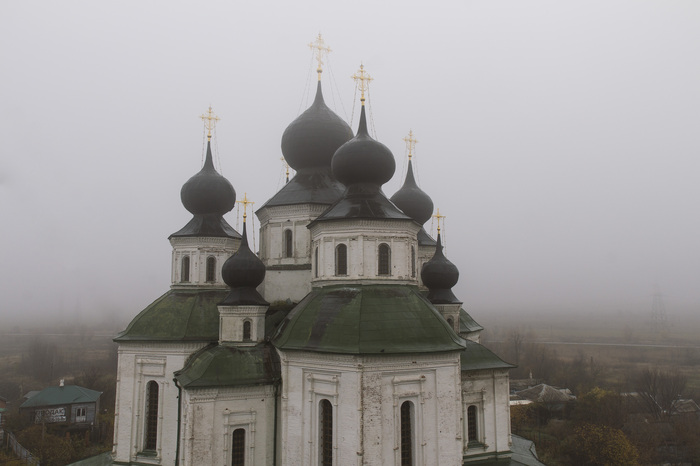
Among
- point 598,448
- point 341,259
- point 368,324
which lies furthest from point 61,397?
point 598,448

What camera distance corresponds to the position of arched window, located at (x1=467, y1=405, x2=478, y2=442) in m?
18.4

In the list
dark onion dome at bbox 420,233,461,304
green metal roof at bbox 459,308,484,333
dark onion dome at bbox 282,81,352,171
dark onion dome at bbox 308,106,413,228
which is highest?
dark onion dome at bbox 282,81,352,171

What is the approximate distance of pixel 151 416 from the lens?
19141mm

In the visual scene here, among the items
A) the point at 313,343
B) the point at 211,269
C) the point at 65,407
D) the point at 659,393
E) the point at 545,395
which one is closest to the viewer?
the point at 313,343

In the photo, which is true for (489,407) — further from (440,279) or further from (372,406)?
(372,406)

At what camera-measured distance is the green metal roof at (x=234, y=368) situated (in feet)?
52.3

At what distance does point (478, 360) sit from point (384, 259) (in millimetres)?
5757

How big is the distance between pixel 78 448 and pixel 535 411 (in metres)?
37.7

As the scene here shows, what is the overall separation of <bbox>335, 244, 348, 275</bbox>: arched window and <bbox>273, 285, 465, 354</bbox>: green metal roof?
60cm

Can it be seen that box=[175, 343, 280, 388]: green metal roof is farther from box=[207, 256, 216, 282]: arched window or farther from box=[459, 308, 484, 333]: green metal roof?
box=[459, 308, 484, 333]: green metal roof

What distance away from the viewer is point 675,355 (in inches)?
3130

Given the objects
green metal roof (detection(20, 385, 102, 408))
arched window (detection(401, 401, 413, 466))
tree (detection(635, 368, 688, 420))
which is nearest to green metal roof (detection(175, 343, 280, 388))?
arched window (detection(401, 401, 413, 466))

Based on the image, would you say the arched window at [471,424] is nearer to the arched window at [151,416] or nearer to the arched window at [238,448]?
the arched window at [238,448]

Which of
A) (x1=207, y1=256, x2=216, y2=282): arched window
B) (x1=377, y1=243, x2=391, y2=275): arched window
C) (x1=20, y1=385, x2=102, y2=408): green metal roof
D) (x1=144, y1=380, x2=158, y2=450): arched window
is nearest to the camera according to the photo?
(x1=377, y1=243, x2=391, y2=275): arched window
